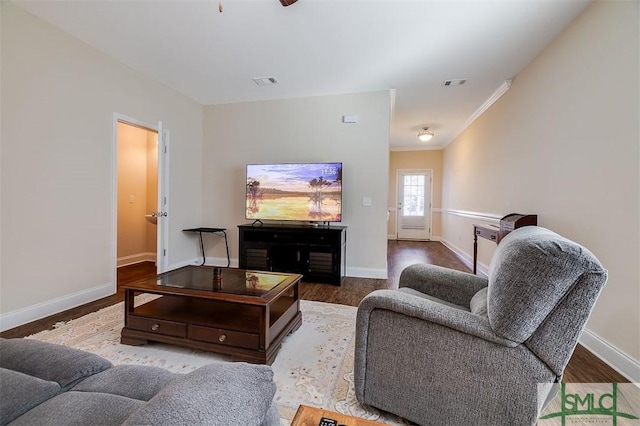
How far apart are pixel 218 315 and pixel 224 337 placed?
0.81 ft

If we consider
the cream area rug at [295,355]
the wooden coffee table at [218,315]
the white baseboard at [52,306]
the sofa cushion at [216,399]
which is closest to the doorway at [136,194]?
the white baseboard at [52,306]

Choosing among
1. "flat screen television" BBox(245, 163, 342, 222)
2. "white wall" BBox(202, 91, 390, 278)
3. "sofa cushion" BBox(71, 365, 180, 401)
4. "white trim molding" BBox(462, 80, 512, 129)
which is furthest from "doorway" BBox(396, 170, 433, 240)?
"sofa cushion" BBox(71, 365, 180, 401)

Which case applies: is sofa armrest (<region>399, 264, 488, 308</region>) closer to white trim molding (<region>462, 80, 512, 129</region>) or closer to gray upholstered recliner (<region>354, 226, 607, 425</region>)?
gray upholstered recliner (<region>354, 226, 607, 425</region>)

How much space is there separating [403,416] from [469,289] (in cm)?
87

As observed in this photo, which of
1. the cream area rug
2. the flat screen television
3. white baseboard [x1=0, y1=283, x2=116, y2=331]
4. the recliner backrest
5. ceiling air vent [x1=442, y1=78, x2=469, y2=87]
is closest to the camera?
the recliner backrest

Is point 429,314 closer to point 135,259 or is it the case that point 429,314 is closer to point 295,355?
point 295,355

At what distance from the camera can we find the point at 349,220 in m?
4.02

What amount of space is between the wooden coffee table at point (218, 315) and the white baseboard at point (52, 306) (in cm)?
112

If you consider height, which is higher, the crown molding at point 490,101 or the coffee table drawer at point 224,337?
the crown molding at point 490,101

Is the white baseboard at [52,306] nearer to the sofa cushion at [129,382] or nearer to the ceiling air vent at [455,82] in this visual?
the sofa cushion at [129,382]

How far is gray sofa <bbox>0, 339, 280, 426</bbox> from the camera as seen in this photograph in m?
0.54

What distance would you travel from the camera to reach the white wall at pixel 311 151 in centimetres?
388

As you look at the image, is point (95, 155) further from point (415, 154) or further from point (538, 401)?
point (415, 154)

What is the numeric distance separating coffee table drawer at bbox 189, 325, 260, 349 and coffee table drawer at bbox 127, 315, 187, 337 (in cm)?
8
